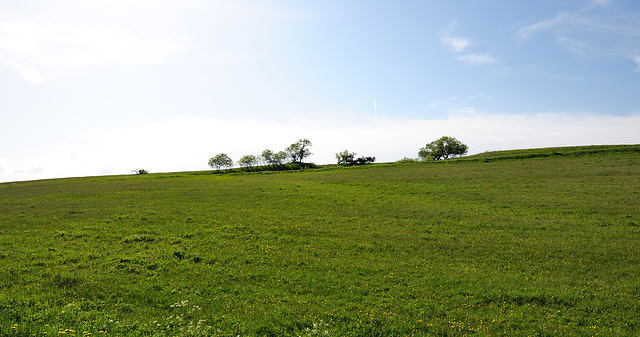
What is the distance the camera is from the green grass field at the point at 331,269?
34.7ft

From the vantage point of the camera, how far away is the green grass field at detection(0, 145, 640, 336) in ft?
34.7

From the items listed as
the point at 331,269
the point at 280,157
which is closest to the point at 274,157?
the point at 280,157

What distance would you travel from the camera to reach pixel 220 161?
16788cm

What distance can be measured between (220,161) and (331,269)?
6389 inches

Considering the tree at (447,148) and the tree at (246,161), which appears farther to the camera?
the tree at (246,161)

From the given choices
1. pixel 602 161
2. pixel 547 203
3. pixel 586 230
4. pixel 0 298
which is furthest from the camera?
pixel 602 161

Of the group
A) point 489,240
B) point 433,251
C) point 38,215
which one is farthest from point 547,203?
point 38,215

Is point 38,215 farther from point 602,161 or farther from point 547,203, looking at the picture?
point 602,161

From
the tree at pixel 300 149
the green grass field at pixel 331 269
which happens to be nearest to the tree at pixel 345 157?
the tree at pixel 300 149

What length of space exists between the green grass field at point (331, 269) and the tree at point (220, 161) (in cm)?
13786

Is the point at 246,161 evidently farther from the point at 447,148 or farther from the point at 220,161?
the point at 447,148

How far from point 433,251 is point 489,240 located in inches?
182

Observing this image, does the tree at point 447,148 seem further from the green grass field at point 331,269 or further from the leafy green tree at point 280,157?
the green grass field at point 331,269

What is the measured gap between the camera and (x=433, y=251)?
59.4 feet
